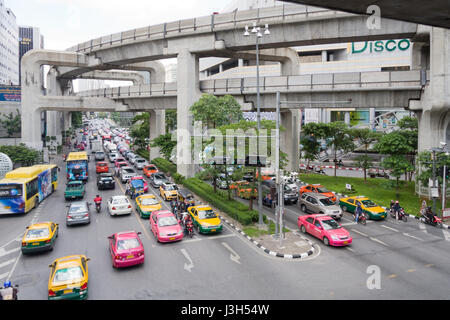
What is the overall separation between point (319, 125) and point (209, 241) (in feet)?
83.8

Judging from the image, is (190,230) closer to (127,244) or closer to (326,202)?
(127,244)

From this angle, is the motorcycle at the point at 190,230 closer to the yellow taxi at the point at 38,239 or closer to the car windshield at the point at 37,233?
the yellow taxi at the point at 38,239

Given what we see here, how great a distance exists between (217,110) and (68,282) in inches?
713

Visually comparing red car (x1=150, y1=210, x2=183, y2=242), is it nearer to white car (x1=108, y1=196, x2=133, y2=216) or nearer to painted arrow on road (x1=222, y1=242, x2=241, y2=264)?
painted arrow on road (x1=222, y1=242, x2=241, y2=264)

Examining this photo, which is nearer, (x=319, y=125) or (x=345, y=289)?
(x=345, y=289)

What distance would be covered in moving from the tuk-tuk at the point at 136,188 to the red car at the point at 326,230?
1466cm

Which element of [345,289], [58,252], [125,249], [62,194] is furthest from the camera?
[62,194]

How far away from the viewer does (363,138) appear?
3994 cm

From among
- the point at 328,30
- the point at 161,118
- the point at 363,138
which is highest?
the point at 328,30

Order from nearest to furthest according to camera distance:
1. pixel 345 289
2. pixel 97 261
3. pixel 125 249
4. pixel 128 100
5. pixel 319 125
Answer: pixel 345 289, pixel 125 249, pixel 97 261, pixel 319 125, pixel 128 100

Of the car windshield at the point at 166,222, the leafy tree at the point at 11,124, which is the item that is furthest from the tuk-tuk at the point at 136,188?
the leafy tree at the point at 11,124

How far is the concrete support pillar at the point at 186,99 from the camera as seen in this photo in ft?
110

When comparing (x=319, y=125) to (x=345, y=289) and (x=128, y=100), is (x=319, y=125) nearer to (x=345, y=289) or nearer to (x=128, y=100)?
(x=128, y=100)

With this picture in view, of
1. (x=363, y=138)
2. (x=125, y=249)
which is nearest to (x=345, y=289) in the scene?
(x=125, y=249)
